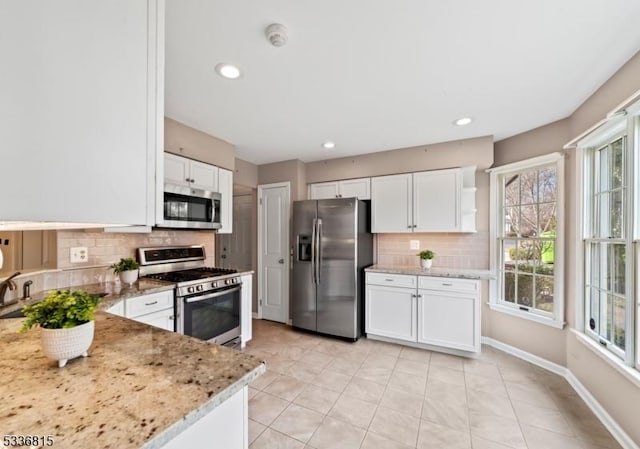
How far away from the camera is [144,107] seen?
687 mm

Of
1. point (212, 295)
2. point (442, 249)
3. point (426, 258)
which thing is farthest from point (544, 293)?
point (212, 295)

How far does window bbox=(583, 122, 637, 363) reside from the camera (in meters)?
1.82

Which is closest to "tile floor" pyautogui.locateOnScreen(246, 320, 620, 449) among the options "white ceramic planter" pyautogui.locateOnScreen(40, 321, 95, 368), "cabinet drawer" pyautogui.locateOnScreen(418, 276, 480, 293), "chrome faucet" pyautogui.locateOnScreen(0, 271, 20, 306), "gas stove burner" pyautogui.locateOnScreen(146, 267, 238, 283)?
"cabinet drawer" pyautogui.locateOnScreen(418, 276, 480, 293)

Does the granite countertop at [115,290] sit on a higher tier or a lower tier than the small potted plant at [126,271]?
lower

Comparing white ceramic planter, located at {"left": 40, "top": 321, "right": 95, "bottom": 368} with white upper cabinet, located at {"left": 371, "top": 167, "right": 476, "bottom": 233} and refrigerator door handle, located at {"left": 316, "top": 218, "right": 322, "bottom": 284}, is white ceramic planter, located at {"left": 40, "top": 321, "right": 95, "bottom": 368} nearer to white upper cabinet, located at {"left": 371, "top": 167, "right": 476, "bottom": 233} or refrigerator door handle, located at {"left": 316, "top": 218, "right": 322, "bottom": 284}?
refrigerator door handle, located at {"left": 316, "top": 218, "right": 322, "bottom": 284}

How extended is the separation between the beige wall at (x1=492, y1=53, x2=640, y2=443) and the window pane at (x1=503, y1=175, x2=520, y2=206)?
0.22 meters

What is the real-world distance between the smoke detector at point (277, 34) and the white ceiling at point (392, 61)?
0.10ft

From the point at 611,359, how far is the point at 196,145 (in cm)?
387

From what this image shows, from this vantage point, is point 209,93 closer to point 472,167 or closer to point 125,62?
point 125,62

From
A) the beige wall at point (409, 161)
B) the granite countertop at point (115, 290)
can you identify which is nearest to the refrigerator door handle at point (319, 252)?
the beige wall at point (409, 161)

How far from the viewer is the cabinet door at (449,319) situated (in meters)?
2.87

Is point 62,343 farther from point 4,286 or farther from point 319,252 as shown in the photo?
point 319,252

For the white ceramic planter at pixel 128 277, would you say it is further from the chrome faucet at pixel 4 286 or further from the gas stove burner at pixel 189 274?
the chrome faucet at pixel 4 286

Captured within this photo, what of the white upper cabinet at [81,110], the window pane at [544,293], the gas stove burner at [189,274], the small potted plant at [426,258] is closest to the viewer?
→ the white upper cabinet at [81,110]
